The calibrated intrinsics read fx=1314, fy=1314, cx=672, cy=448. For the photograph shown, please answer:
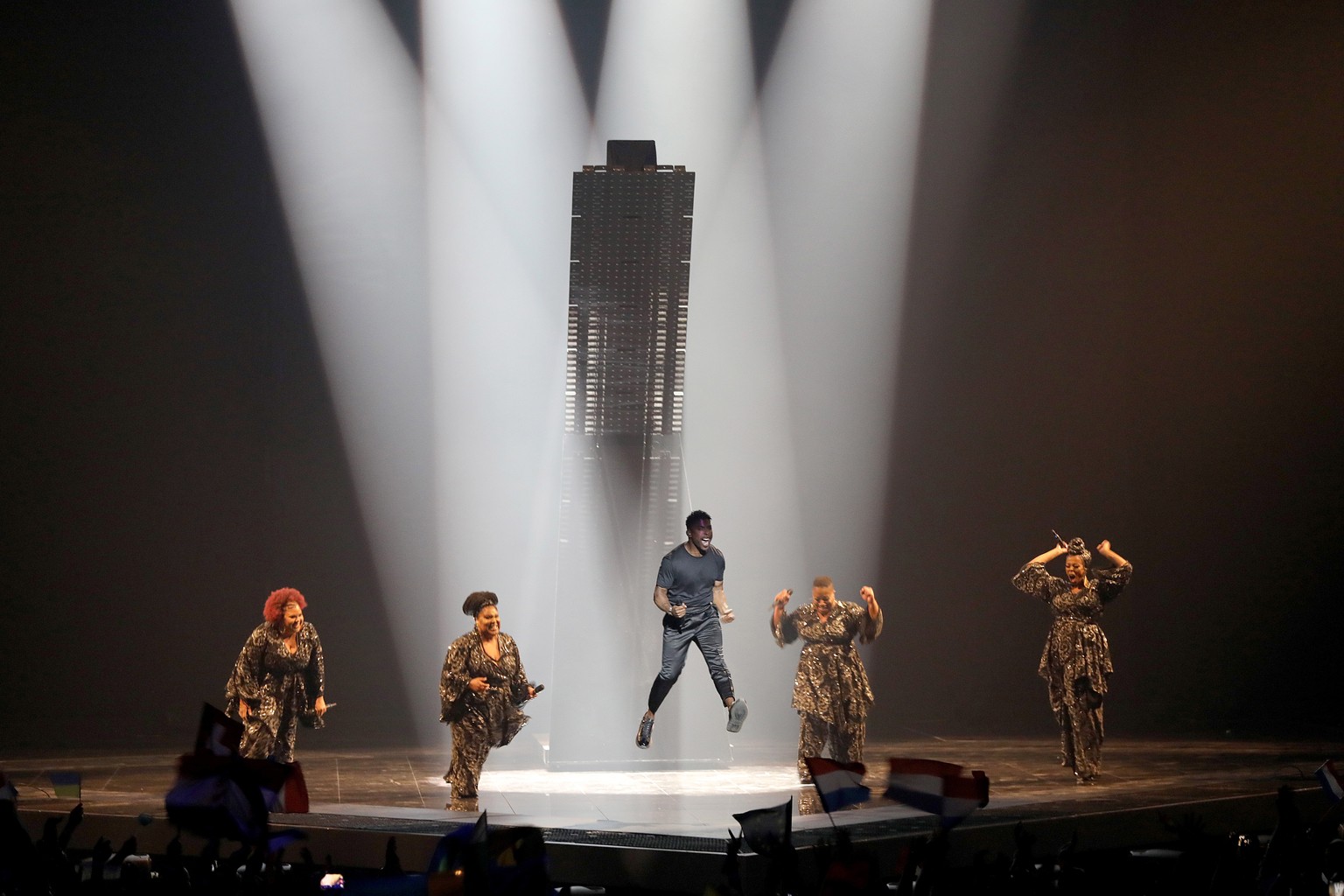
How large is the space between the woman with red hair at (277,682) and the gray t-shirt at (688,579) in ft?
6.26

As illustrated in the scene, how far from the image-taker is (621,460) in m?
7.99

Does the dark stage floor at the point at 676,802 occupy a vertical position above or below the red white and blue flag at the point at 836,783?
below

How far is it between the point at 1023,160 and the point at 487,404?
488 cm

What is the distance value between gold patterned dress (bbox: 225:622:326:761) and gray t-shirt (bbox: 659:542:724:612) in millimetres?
1909

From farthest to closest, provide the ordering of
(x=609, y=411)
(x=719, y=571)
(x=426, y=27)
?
(x=426, y=27)
(x=609, y=411)
(x=719, y=571)

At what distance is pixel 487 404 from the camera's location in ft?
34.7

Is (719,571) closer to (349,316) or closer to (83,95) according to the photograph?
(349,316)

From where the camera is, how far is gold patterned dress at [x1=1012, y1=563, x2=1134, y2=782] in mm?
7242

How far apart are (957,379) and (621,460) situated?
13.7 ft

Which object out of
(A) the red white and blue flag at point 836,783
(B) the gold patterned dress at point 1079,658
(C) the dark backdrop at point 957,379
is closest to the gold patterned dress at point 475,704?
(B) the gold patterned dress at point 1079,658

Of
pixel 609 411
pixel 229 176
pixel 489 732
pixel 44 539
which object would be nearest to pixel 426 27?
pixel 229 176

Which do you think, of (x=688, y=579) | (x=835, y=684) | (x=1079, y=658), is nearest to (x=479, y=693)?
(x=688, y=579)

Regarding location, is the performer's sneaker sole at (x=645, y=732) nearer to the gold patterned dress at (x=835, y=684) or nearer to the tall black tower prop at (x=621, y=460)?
the tall black tower prop at (x=621, y=460)

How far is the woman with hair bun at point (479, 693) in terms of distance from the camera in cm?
653
